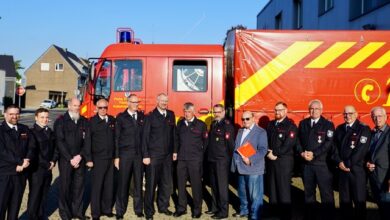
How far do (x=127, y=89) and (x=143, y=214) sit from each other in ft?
8.21

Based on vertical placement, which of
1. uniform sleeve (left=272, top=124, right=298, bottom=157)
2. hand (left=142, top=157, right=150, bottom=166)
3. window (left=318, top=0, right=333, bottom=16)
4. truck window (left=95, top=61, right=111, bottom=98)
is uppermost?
window (left=318, top=0, right=333, bottom=16)

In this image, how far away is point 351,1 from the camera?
13.2 m

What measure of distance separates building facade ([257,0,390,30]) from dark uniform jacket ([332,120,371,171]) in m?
5.76

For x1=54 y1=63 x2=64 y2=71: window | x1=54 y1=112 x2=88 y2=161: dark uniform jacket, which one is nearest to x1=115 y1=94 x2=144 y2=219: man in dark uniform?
x1=54 y1=112 x2=88 y2=161: dark uniform jacket

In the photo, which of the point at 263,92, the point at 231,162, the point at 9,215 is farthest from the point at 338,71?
the point at 9,215

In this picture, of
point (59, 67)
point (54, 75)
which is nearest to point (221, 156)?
point (54, 75)

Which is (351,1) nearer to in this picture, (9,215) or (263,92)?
(263,92)

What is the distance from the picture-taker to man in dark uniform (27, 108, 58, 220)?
6047mm

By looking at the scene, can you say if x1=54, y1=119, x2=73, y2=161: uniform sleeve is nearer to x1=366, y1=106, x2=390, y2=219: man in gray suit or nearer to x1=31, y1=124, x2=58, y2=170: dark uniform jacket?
x1=31, y1=124, x2=58, y2=170: dark uniform jacket

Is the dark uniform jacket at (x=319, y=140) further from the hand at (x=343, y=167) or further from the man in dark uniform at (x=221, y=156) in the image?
the man in dark uniform at (x=221, y=156)

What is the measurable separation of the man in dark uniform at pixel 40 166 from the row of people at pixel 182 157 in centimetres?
1

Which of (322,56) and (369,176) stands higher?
(322,56)

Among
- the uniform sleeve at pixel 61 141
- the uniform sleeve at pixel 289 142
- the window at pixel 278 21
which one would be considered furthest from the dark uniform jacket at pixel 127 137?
the window at pixel 278 21

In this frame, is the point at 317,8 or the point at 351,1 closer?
the point at 351,1
